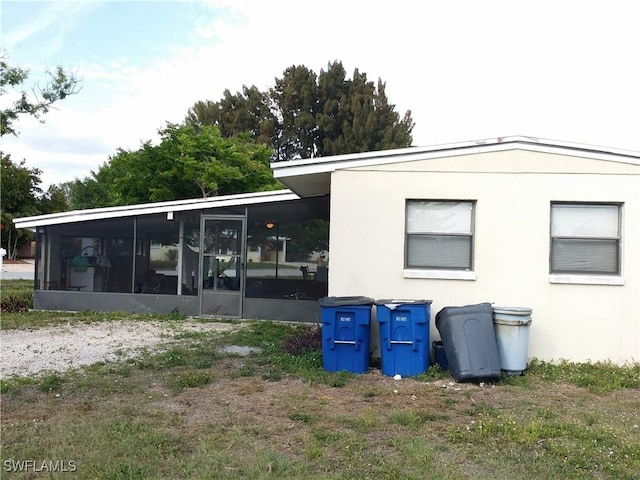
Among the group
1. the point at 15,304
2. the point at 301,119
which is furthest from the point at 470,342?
the point at 301,119

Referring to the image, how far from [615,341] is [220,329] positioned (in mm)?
7137

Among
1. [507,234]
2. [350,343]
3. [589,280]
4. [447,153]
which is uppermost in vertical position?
[447,153]

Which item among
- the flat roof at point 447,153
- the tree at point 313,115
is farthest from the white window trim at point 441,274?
the tree at point 313,115

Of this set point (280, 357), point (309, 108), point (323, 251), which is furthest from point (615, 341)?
point (309, 108)

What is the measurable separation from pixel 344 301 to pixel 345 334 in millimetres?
449

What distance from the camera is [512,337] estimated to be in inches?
306

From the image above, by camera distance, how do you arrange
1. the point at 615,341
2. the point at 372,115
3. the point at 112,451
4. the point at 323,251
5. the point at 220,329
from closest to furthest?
the point at 112,451 < the point at 615,341 < the point at 220,329 < the point at 323,251 < the point at 372,115

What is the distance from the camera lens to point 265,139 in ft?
114

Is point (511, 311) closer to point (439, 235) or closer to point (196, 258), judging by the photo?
point (439, 235)

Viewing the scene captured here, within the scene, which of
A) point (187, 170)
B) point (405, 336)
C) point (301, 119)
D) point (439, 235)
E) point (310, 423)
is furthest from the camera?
point (301, 119)

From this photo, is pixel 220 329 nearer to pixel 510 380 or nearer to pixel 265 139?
pixel 510 380

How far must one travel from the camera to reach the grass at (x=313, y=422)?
185 inches

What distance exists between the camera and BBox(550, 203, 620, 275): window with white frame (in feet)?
28.7

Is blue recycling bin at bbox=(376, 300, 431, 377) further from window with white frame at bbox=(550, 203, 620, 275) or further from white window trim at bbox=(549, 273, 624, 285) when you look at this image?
window with white frame at bbox=(550, 203, 620, 275)
